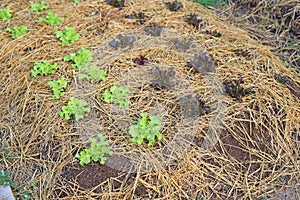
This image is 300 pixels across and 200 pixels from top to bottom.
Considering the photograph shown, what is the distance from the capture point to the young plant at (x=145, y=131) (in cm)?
249

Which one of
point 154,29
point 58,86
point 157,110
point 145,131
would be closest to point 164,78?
point 157,110

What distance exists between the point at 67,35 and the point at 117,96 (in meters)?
0.76

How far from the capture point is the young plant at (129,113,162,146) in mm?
Answer: 2494

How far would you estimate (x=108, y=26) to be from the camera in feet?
10.7

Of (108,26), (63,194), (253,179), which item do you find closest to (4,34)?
(108,26)

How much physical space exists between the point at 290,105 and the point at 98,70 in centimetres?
144

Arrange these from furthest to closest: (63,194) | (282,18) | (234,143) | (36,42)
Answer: (282,18)
(36,42)
(234,143)
(63,194)

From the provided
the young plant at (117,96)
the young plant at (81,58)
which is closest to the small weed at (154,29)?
the young plant at (81,58)

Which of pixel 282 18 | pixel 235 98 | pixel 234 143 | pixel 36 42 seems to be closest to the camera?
pixel 234 143

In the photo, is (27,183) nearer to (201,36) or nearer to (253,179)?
(253,179)

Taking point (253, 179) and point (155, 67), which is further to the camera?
point (155, 67)

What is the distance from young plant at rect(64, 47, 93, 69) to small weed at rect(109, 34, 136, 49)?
0.73ft

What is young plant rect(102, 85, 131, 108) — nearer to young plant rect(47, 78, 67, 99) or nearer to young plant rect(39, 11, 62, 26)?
young plant rect(47, 78, 67, 99)

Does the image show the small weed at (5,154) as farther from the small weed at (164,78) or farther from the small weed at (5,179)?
the small weed at (164,78)
